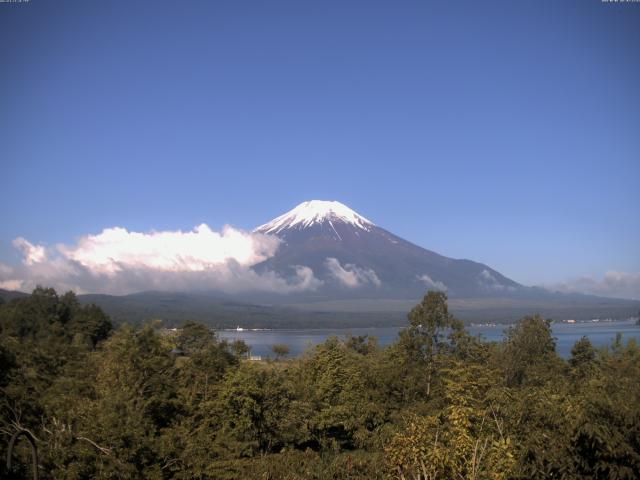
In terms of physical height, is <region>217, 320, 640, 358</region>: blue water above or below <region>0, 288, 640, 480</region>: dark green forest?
below

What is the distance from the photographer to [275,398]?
20562 millimetres

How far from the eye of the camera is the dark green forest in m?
8.49

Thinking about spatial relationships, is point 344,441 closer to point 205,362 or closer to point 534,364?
point 205,362

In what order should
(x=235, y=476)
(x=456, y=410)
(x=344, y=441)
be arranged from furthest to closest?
1. (x=344, y=441)
2. (x=235, y=476)
3. (x=456, y=410)

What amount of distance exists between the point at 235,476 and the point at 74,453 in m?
3.67

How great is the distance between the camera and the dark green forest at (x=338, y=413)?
27.9 ft

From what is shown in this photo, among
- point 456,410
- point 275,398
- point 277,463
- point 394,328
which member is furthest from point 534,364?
point 394,328

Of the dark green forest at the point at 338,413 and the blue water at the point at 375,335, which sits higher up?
the dark green forest at the point at 338,413

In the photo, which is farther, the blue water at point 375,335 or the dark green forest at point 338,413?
the blue water at point 375,335

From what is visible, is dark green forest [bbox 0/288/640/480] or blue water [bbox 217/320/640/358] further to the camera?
blue water [bbox 217/320/640/358]

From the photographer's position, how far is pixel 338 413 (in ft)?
70.0

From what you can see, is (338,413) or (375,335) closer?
(338,413)

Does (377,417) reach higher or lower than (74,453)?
lower

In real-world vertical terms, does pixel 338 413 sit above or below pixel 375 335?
above
